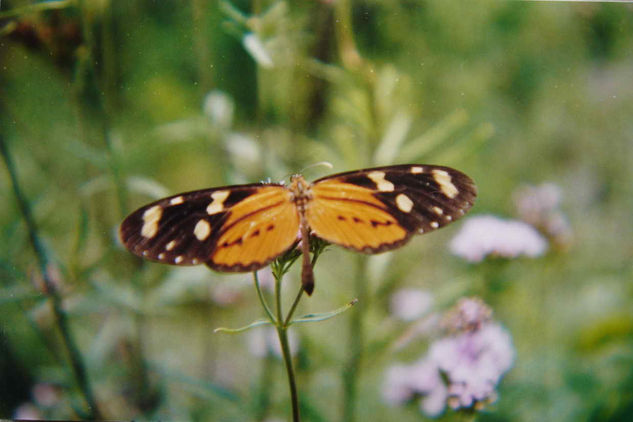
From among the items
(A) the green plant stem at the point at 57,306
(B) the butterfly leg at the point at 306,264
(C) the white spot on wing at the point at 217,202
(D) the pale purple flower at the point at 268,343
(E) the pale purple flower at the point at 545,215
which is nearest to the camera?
(B) the butterfly leg at the point at 306,264

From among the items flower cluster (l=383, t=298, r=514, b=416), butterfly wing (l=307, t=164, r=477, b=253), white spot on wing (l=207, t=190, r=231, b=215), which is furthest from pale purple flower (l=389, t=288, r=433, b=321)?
white spot on wing (l=207, t=190, r=231, b=215)

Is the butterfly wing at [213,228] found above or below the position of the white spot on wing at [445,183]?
below

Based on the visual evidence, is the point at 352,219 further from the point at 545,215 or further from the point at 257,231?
the point at 545,215

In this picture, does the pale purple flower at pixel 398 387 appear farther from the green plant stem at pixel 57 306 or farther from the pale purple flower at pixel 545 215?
the green plant stem at pixel 57 306

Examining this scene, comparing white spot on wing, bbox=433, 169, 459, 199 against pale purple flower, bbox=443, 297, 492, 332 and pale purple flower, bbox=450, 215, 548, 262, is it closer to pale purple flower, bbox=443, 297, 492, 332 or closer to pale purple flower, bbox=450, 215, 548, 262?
pale purple flower, bbox=443, 297, 492, 332

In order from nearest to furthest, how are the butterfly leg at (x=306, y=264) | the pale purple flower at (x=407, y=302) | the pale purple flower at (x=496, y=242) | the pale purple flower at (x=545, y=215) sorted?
the butterfly leg at (x=306, y=264) → the pale purple flower at (x=496, y=242) → the pale purple flower at (x=545, y=215) → the pale purple flower at (x=407, y=302)

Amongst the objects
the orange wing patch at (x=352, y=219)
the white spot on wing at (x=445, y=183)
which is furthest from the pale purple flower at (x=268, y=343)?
the white spot on wing at (x=445, y=183)

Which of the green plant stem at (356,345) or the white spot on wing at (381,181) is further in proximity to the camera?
the green plant stem at (356,345)

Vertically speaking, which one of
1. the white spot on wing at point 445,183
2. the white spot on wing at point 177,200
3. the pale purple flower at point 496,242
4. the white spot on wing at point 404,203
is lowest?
the white spot on wing at point 177,200
